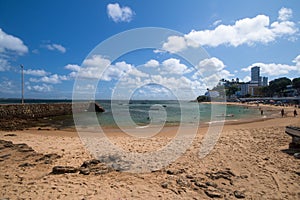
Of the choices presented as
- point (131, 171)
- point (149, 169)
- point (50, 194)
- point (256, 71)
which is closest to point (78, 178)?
point (50, 194)

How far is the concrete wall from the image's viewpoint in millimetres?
20888

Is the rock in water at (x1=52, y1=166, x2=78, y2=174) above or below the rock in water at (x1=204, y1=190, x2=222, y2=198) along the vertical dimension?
above

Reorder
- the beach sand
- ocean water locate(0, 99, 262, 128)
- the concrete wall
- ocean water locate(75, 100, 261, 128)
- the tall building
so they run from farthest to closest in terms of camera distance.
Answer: the tall building → the concrete wall → ocean water locate(75, 100, 261, 128) → ocean water locate(0, 99, 262, 128) → the beach sand

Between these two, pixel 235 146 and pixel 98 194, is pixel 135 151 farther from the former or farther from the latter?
pixel 235 146

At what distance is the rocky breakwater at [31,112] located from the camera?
17625 millimetres

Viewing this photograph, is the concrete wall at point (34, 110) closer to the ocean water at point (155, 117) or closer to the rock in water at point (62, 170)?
the ocean water at point (155, 117)

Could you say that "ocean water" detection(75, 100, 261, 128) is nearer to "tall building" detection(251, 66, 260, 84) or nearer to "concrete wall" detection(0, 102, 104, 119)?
"concrete wall" detection(0, 102, 104, 119)

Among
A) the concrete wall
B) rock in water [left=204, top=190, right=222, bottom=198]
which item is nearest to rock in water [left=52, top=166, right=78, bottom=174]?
rock in water [left=204, top=190, right=222, bottom=198]

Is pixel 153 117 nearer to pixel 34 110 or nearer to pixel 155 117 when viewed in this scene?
pixel 155 117

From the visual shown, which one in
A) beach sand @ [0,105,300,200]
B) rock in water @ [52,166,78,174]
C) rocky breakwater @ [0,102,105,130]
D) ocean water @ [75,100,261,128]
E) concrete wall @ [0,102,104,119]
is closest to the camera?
beach sand @ [0,105,300,200]

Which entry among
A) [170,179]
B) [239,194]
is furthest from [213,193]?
[170,179]

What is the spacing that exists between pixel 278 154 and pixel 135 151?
5193 millimetres

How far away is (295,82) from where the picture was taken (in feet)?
263

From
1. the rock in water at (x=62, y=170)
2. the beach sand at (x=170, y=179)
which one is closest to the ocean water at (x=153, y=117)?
the beach sand at (x=170, y=179)
